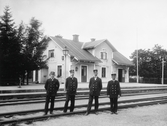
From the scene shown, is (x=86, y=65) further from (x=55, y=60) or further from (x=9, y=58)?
(x=9, y=58)

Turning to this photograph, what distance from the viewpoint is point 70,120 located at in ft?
23.8

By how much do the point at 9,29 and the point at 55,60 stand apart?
10.0 metres

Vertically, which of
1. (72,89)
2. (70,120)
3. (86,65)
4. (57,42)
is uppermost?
(57,42)

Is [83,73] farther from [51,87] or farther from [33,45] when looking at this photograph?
[51,87]

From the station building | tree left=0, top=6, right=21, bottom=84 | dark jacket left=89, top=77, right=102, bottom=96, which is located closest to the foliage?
tree left=0, top=6, right=21, bottom=84

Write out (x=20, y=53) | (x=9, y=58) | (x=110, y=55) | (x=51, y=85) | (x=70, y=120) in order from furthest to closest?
(x=110, y=55), (x=20, y=53), (x=9, y=58), (x=51, y=85), (x=70, y=120)

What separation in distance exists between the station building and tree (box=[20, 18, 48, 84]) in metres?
2.29

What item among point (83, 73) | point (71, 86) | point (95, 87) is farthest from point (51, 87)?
point (83, 73)

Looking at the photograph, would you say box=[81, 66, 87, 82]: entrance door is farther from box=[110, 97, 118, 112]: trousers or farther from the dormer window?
box=[110, 97, 118, 112]: trousers

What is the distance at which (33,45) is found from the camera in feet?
82.1

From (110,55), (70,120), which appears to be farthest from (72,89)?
(110,55)

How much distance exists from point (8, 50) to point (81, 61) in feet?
35.0

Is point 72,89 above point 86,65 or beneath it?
beneath

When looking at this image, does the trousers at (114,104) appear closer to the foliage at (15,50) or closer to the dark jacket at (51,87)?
the dark jacket at (51,87)
